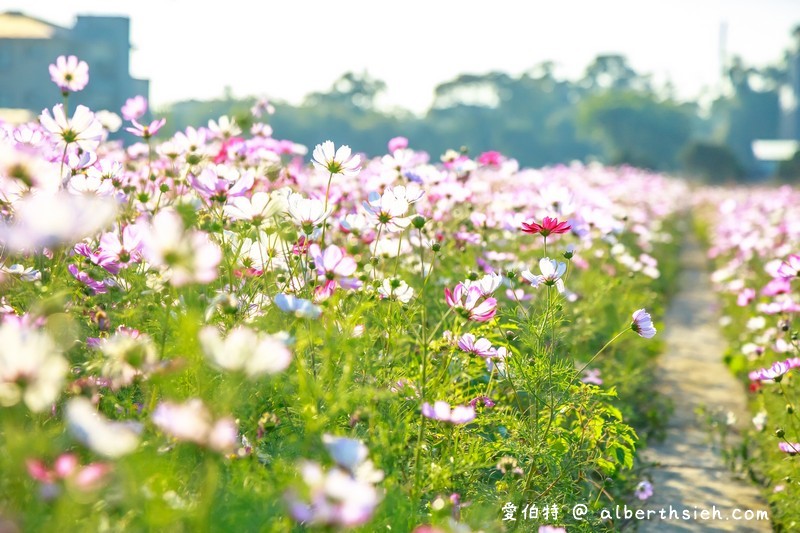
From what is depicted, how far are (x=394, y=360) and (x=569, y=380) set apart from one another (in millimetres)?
515

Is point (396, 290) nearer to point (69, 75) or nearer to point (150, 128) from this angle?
point (150, 128)

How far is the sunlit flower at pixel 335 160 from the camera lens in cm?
215

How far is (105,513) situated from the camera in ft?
4.17

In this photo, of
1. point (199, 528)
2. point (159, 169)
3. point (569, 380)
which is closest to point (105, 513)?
point (199, 528)

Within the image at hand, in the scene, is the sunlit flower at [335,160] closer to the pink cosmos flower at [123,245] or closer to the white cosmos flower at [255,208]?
the white cosmos flower at [255,208]

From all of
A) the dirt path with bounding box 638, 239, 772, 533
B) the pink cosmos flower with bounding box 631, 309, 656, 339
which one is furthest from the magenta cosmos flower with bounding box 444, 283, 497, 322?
the dirt path with bounding box 638, 239, 772, 533

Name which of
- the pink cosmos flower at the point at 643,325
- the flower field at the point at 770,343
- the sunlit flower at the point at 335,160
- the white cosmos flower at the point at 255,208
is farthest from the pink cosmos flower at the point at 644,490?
the white cosmos flower at the point at 255,208

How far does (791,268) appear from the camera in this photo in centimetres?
304

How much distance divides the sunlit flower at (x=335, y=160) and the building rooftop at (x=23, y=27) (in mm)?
32166

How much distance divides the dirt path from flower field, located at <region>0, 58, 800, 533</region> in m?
0.13

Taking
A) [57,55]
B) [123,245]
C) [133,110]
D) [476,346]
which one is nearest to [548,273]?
[476,346]

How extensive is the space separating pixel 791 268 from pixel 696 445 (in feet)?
3.22

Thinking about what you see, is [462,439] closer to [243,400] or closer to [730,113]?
[243,400]

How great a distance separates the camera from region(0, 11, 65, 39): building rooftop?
30.7m
